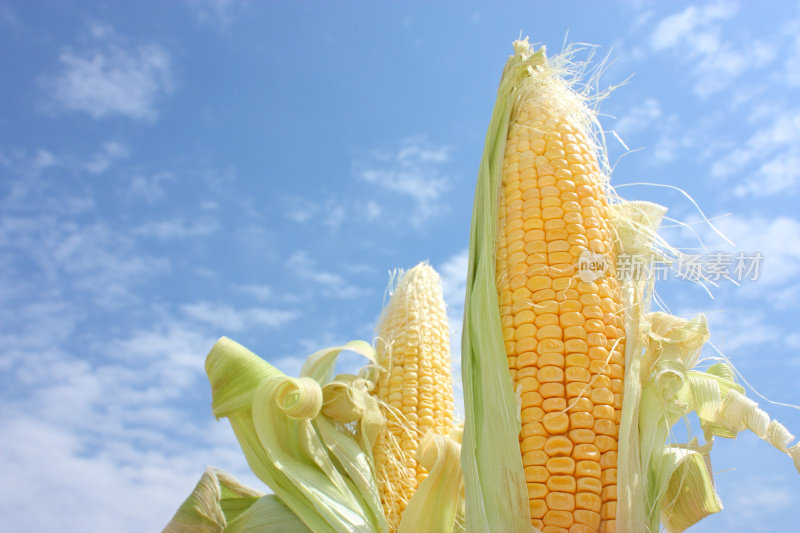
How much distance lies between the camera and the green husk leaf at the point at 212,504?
4094 millimetres

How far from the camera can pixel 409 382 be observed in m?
4.95

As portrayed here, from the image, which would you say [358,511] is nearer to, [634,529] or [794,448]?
[634,529]

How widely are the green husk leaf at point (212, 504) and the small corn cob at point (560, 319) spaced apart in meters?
2.15

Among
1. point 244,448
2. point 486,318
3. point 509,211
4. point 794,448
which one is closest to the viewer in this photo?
point 794,448

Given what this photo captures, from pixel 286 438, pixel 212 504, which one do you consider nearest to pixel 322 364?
pixel 286 438

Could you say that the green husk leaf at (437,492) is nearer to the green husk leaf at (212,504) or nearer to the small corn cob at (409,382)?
the small corn cob at (409,382)

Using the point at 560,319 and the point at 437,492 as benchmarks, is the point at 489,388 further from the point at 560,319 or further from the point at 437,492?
the point at 437,492

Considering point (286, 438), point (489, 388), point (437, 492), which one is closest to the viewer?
point (489, 388)

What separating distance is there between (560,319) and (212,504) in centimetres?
253

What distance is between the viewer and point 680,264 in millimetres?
3969

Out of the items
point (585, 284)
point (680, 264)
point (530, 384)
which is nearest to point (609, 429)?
point (530, 384)

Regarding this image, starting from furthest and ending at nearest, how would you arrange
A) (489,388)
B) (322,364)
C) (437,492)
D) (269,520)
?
(322,364)
(269,520)
(437,492)
(489,388)

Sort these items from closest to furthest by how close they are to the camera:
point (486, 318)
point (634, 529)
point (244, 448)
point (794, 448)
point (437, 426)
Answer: point (634, 529)
point (794, 448)
point (486, 318)
point (244, 448)
point (437, 426)

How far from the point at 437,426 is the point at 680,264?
2049 millimetres
